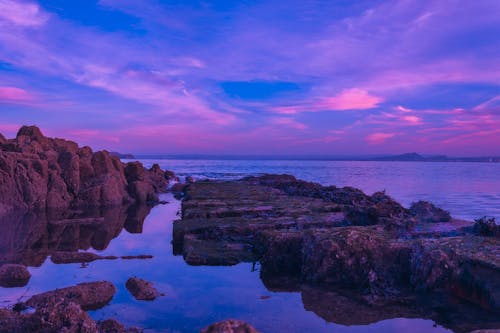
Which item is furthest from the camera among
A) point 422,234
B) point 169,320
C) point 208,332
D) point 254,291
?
point 422,234

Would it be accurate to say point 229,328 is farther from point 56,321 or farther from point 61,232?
point 61,232

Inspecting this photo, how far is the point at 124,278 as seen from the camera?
6945 mm

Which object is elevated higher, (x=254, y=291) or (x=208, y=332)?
(x=208, y=332)

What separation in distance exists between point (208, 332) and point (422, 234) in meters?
6.09

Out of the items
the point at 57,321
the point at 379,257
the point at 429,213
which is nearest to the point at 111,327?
the point at 57,321

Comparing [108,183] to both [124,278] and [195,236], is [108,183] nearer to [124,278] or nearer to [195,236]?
[195,236]

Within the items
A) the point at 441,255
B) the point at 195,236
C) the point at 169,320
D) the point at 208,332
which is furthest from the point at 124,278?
the point at 441,255

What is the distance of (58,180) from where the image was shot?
Answer: 17.6m

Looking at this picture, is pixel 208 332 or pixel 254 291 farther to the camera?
pixel 254 291

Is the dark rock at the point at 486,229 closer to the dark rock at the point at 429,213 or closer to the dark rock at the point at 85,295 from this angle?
the dark rock at the point at 429,213

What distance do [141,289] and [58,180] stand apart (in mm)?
13194

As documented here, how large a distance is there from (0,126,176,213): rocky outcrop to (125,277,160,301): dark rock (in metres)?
10.2

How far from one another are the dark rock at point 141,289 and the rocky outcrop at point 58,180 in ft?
33.6

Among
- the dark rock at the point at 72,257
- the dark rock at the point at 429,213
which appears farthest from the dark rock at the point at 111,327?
the dark rock at the point at 429,213
